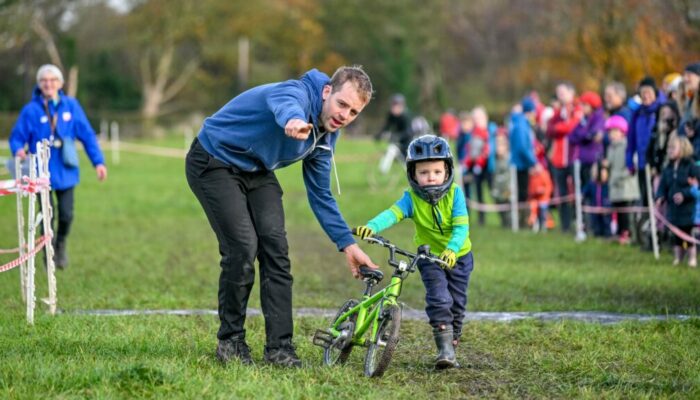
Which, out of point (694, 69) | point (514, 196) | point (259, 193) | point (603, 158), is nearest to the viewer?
point (259, 193)

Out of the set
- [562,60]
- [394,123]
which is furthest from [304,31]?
[394,123]

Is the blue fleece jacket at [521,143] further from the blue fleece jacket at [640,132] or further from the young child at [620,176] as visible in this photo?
the blue fleece jacket at [640,132]

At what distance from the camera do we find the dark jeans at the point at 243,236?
7020 mm

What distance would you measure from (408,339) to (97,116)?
178 feet

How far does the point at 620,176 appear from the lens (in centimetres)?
1611

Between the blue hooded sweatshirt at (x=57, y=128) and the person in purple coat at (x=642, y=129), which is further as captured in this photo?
the person in purple coat at (x=642, y=129)

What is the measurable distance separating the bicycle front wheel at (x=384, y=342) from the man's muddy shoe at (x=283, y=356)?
1.66 ft

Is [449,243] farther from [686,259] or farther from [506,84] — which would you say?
[506,84]

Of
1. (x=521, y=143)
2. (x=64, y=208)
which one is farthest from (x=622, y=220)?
(x=64, y=208)

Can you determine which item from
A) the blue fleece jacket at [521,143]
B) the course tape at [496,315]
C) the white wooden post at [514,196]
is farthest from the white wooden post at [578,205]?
the course tape at [496,315]

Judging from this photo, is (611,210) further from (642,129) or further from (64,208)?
(64,208)

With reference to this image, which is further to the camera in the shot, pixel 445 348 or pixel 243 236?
pixel 445 348

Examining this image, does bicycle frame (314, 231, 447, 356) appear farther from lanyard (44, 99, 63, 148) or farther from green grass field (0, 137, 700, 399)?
lanyard (44, 99, 63, 148)

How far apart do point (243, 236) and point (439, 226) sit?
4.70 ft
